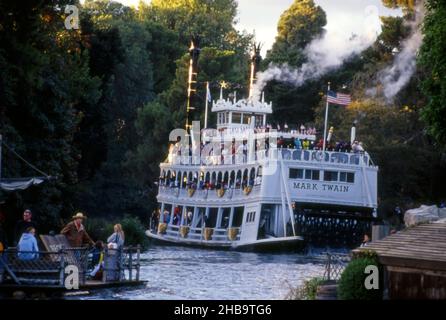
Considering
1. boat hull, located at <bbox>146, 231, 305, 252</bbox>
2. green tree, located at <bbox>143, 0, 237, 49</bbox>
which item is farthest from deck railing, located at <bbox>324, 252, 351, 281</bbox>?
green tree, located at <bbox>143, 0, 237, 49</bbox>

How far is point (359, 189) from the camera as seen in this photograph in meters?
57.7

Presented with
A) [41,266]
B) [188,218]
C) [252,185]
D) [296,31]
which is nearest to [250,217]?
[252,185]

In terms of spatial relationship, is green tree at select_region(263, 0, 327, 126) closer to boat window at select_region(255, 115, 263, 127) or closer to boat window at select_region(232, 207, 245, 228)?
boat window at select_region(255, 115, 263, 127)

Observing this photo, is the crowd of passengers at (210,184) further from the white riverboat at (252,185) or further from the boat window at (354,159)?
the boat window at (354,159)

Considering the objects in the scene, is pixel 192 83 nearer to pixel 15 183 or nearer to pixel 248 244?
pixel 248 244

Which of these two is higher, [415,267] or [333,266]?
[415,267]

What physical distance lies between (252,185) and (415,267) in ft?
119

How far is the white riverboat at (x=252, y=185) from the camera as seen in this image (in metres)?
56.9

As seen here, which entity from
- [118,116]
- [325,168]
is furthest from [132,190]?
[325,168]

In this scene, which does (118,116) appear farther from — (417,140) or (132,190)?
(417,140)

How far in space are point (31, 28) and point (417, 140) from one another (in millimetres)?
33828

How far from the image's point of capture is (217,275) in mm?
38812

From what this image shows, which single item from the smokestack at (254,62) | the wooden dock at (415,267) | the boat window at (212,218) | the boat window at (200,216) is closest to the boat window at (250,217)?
the boat window at (212,218)

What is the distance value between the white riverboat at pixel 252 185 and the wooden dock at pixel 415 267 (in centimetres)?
2983
